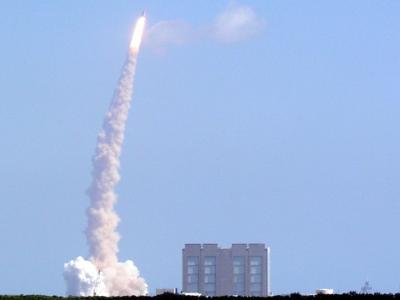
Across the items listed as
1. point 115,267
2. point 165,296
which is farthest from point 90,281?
point 165,296

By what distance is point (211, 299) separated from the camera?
4749 inches

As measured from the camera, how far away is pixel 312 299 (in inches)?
4697

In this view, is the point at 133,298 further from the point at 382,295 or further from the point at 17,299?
the point at 382,295

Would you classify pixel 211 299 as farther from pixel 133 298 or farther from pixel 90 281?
pixel 90 281

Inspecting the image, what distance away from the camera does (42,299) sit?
120750mm

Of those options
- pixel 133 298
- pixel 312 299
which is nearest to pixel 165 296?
pixel 133 298

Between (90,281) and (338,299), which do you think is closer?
(338,299)

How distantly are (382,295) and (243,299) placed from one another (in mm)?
8966

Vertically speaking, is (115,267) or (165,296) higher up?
(115,267)

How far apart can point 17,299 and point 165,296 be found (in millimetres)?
9833

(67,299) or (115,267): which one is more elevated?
(115,267)

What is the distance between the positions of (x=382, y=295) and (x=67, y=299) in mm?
20235

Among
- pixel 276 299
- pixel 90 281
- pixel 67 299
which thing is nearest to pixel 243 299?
pixel 276 299

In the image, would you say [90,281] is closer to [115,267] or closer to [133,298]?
[115,267]
